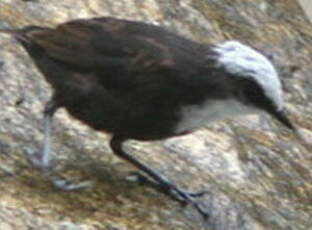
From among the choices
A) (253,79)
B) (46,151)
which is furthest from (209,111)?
(46,151)

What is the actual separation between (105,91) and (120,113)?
171 mm

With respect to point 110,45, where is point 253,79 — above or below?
above

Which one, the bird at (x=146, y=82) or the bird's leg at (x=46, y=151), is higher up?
the bird at (x=146, y=82)

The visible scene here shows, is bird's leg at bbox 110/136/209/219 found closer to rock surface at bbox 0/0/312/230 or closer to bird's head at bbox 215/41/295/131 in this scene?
rock surface at bbox 0/0/312/230

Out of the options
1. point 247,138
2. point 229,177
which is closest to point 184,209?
point 229,177

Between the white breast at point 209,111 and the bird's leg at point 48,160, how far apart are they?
2.41ft

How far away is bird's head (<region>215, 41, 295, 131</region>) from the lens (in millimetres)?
7777

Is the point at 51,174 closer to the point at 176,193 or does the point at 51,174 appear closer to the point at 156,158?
the point at 176,193

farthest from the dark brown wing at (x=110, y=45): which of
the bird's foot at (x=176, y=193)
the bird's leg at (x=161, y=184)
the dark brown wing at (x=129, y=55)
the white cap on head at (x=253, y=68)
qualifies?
the bird's foot at (x=176, y=193)

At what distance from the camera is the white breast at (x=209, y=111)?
25.8 ft

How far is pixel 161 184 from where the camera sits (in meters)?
8.52

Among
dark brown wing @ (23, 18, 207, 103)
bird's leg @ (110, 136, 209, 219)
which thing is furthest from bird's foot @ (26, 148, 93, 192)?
dark brown wing @ (23, 18, 207, 103)

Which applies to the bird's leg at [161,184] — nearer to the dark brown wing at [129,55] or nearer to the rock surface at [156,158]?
the rock surface at [156,158]

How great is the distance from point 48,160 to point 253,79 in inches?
52.9
